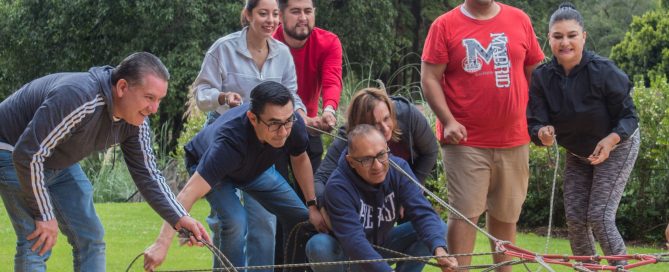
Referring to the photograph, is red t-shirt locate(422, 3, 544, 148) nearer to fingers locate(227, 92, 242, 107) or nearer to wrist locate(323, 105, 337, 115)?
wrist locate(323, 105, 337, 115)

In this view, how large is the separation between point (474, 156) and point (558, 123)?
20.1 inches

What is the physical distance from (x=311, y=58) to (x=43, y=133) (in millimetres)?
2190

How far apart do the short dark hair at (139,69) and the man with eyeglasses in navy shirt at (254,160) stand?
73 cm

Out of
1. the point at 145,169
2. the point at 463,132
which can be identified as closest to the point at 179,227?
the point at 145,169

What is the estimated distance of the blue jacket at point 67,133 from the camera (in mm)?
4449

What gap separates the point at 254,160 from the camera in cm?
540

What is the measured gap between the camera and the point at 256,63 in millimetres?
5973

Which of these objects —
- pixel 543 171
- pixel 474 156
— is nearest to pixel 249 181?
pixel 474 156

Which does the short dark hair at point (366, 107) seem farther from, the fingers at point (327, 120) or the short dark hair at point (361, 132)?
the fingers at point (327, 120)

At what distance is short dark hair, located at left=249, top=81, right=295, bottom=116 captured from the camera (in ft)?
16.7

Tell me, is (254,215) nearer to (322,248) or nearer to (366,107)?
(322,248)

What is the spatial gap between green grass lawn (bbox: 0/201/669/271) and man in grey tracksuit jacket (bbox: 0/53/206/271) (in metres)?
2.57

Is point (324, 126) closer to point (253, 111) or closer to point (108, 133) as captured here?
point (253, 111)

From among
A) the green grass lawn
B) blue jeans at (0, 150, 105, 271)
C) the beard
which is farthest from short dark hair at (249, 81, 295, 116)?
the green grass lawn
